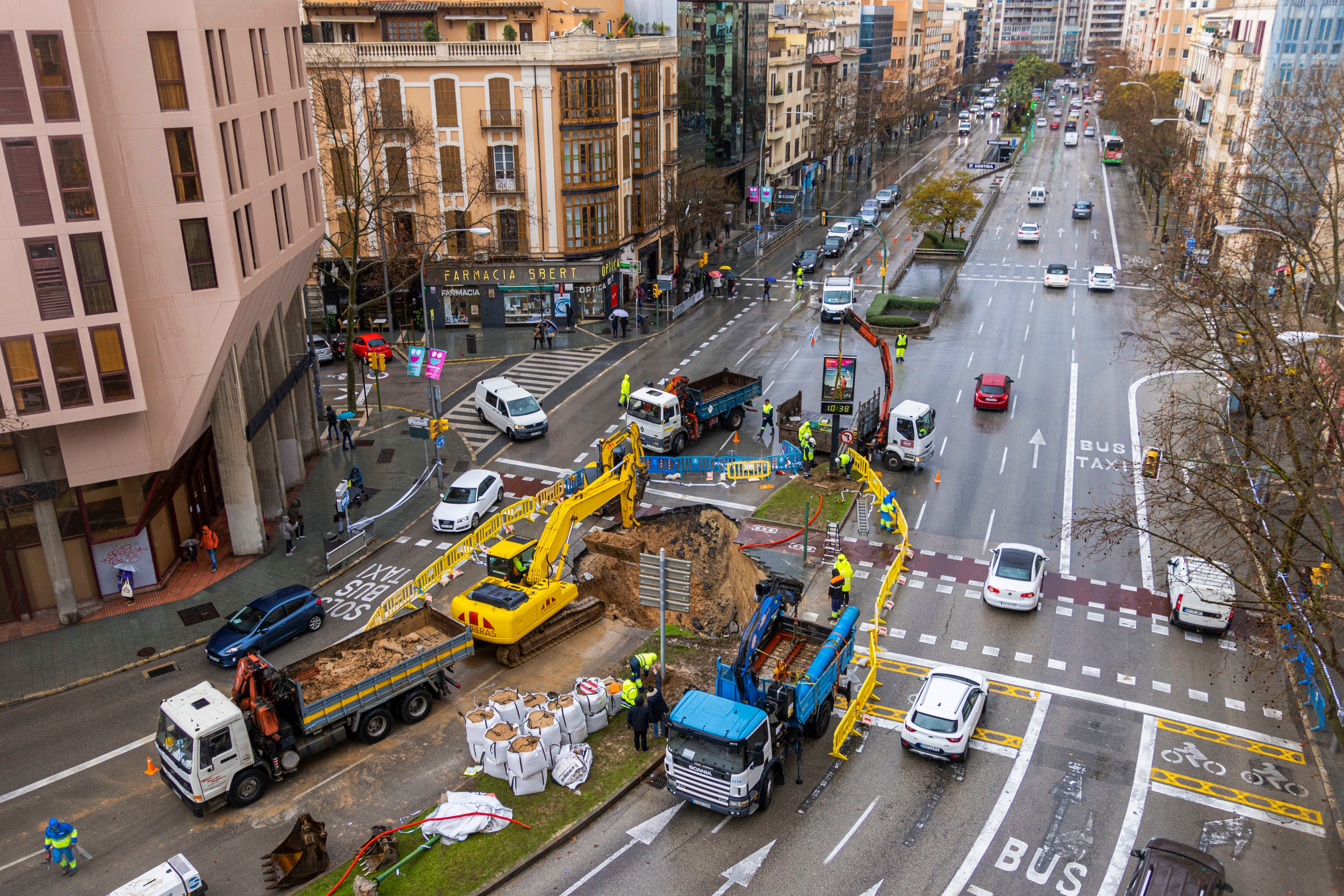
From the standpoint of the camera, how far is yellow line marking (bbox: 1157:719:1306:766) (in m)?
24.6

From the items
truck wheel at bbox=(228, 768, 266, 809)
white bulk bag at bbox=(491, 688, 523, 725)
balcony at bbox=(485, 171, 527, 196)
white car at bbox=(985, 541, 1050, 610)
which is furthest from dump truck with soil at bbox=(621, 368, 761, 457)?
truck wheel at bbox=(228, 768, 266, 809)

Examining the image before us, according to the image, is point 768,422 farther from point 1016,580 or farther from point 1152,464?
point 1152,464

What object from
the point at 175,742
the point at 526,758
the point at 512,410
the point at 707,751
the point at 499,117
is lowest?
the point at 512,410

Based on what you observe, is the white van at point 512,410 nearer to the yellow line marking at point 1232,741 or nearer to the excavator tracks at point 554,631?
the excavator tracks at point 554,631

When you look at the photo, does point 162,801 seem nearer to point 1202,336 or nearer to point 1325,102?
point 1202,336

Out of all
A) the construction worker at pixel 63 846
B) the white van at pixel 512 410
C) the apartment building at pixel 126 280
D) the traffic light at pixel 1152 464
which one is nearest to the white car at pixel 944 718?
the traffic light at pixel 1152 464

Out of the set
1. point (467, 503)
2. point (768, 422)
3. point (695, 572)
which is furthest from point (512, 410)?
point (695, 572)

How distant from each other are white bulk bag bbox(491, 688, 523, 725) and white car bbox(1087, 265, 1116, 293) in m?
60.9

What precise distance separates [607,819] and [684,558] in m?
14.1

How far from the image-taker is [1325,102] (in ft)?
119

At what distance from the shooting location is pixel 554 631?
29016 millimetres

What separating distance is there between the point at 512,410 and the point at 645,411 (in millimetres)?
6693

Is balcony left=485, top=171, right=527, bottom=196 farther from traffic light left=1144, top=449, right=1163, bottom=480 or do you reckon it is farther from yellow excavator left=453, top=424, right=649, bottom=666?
traffic light left=1144, top=449, right=1163, bottom=480

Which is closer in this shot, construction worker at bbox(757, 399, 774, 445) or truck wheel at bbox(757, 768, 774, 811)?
truck wheel at bbox(757, 768, 774, 811)
